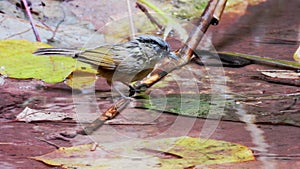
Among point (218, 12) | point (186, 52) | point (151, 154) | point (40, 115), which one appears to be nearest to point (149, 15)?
point (218, 12)

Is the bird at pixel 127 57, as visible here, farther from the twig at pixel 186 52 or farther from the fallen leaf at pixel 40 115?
the fallen leaf at pixel 40 115

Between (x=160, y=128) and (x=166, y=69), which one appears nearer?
(x=160, y=128)

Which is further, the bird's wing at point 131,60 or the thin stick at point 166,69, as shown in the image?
the bird's wing at point 131,60

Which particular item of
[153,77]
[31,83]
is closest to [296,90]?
[153,77]

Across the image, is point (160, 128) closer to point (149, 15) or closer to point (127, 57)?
point (127, 57)

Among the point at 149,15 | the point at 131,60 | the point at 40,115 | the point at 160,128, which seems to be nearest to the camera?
the point at 160,128

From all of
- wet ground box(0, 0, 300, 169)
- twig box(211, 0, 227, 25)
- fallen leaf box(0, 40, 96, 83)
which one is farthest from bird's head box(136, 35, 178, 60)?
twig box(211, 0, 227, 25)

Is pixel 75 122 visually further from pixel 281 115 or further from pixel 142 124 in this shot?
pixel 281 115

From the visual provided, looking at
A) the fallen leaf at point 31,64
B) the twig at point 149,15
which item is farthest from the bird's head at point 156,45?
the twig at point 149,15

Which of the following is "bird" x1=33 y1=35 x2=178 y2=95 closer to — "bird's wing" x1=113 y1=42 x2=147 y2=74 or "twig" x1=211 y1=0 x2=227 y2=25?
"bird's wing" x1=113 y1=42 x2=147 y2=74
